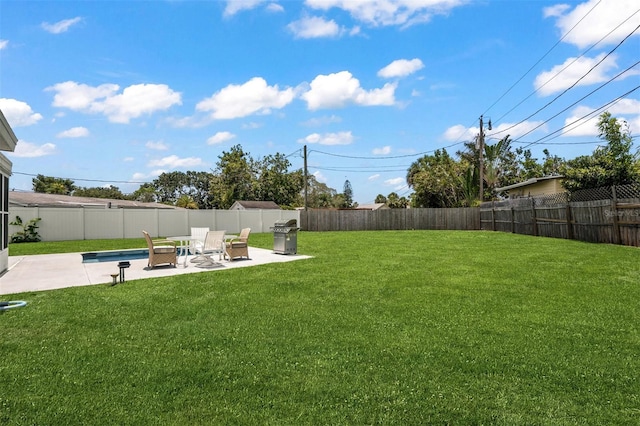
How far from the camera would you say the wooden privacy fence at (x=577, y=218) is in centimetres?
1172

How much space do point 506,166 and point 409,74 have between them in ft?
86.4

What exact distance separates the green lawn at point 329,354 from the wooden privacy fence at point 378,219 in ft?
69.5

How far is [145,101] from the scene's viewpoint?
18906mm

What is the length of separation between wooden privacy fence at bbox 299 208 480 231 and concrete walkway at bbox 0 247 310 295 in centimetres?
1618

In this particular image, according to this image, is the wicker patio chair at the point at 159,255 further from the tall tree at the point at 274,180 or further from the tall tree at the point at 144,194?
the tall tree at the point at 144,194

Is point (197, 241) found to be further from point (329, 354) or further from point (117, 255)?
point (329, 354)

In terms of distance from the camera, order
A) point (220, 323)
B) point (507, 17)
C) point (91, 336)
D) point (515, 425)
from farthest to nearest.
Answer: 1. point (507, 17)
2. point (220, 323)
3. point (91, 336)
4. point (515, 425)

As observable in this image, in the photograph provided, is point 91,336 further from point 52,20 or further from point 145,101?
point 145,101

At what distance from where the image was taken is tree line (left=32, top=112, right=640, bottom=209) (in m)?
17.0

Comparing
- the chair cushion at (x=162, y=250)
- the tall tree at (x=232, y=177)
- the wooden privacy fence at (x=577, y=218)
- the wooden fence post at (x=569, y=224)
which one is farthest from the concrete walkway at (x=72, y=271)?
the tall tree at (x=232, y=177)

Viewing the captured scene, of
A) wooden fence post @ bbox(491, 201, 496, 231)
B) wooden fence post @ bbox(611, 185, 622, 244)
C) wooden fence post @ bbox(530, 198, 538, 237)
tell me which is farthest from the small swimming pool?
wooden fence post @ bbox(491, 201, 496, 231)

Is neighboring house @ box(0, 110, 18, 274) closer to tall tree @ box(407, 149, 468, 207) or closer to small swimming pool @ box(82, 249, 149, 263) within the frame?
small swimming pool @ box(82, 249, 149, 263)

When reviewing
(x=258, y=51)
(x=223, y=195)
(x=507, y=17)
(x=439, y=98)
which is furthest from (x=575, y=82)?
(x=223, y=195)

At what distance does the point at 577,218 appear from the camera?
14.2m
